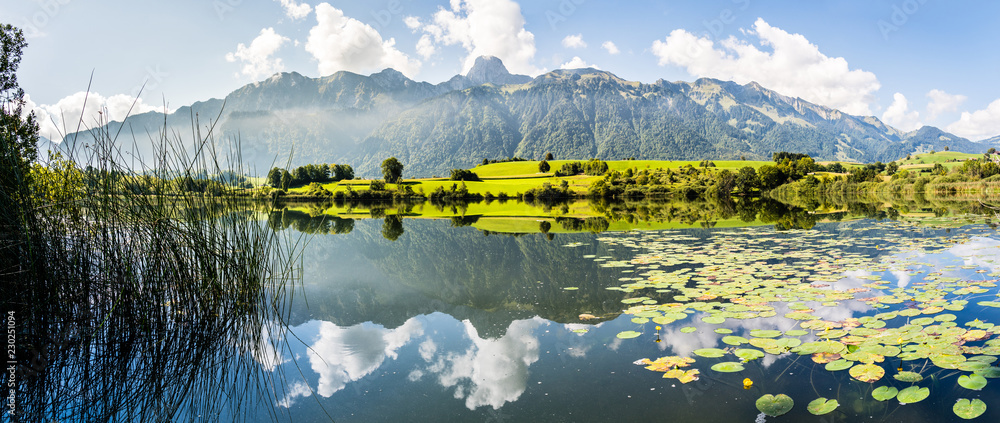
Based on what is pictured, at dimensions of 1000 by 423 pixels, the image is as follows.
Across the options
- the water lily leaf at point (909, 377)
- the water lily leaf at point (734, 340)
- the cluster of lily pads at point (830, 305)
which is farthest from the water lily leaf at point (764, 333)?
the water lily leaf at point (909, 377)

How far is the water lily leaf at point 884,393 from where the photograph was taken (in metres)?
4.14

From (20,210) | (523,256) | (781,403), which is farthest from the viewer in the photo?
(523,256)

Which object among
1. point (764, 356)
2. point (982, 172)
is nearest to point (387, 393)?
point (764, 356)

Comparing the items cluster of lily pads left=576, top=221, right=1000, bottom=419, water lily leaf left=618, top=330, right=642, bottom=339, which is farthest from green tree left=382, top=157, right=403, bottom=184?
water lily leaf left=618, top=330, right=642, bottom=339

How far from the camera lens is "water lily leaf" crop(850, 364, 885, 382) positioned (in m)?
4.47

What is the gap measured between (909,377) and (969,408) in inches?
21.9

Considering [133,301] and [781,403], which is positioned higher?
[133,301]

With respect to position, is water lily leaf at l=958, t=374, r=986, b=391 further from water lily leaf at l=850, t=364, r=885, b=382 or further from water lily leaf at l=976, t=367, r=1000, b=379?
water lily leaf at l=850, t=364, r=885, b=382

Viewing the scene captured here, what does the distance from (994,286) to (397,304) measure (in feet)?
38.0

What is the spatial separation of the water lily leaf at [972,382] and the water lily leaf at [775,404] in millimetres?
1793

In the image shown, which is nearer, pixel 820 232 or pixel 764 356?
pixel 764 356

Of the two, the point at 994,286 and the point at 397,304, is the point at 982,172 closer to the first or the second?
the point at 994,286

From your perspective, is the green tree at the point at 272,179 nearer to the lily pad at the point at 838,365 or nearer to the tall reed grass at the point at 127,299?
the tall reed grass at the point at 127,299

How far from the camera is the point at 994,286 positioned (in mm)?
7980
